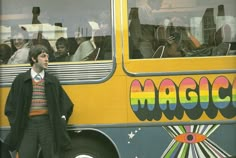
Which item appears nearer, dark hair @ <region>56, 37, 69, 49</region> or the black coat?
the black coat

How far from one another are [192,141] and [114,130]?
36.5 inches

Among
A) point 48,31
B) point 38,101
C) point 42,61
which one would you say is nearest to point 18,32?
point 48,31

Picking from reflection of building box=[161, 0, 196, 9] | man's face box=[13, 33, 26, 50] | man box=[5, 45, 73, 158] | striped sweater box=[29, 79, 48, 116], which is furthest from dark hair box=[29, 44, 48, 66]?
reflection of building box=[161, 0, 196, 9]

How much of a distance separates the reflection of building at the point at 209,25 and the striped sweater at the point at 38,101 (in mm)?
2036

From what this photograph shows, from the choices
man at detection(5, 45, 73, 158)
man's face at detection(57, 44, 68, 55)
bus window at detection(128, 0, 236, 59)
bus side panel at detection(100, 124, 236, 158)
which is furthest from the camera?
man's face at detection(57, 44, 68, 55)

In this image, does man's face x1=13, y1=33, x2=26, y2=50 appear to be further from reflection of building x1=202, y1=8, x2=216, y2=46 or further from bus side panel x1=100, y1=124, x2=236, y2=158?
reflection of building x1=202, y1=8, x2=216, y2=46

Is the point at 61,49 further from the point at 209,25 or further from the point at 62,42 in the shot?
the point at 209,25

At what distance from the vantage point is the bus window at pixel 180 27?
5621 mm

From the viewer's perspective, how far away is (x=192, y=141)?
5.49 m

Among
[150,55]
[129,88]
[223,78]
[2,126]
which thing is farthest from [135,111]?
[2,126]

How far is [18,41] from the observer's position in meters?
5.86

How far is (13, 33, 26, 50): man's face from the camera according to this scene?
5.86 m

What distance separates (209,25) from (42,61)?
204 centimetres

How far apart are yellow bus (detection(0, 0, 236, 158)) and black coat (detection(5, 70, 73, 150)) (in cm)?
27
